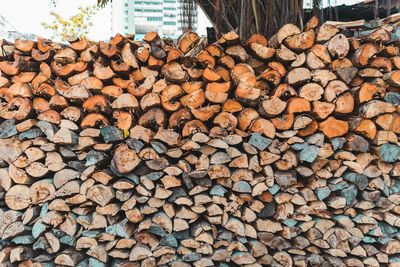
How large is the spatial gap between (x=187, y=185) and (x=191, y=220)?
0.86 feet

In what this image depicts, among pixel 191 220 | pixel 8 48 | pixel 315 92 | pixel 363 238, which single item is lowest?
pixel 363 238

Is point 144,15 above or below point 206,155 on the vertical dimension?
above

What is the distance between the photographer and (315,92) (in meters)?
1.51

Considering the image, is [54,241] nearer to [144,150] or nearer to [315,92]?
[144,150]

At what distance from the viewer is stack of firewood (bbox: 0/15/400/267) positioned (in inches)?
59.7

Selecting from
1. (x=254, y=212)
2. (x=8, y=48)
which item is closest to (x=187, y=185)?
(x=254, y=212)

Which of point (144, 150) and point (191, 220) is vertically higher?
point (144, 150)

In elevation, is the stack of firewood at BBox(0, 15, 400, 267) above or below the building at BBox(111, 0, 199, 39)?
below

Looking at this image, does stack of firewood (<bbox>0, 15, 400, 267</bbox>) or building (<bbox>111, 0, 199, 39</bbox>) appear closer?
stack of firewood (<bbox>0, 15, 400, 267</bbox>)

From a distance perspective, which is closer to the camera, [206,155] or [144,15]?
[206,155]

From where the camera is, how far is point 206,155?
1.54m

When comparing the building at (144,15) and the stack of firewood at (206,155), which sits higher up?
the building at (144,15)

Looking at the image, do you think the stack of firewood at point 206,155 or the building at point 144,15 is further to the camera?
the building at point 144,15

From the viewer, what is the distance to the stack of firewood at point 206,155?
1.52m
